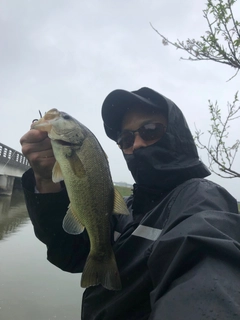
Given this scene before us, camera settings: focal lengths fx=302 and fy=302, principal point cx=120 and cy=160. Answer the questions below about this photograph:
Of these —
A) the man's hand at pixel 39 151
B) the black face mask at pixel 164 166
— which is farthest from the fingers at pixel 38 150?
the black face mask at pixel 164 166

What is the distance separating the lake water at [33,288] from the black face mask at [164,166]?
2.95 m

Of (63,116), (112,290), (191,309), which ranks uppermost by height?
(63,116)

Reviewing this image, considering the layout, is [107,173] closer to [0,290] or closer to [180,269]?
[180,269]

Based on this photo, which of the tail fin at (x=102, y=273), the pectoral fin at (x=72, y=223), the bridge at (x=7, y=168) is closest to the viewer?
the tail fin at (x=102, y=273)

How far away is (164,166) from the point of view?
7.76ft

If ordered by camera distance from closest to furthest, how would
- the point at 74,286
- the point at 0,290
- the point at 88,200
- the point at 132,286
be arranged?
the point at 132,286, the point at 88,200, the point at 0,290, the point at 74,286

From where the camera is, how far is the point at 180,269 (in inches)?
51.2

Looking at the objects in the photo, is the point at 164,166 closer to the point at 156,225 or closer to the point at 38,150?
the point at 156,225

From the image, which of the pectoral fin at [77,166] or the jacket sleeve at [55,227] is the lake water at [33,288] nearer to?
the jacket sleeve at [55,227]

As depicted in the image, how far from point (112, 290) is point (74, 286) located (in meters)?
4.00

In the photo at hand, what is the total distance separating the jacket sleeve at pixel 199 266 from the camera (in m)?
1.10

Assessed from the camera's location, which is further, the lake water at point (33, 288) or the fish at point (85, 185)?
the lake water at point (33, 288)

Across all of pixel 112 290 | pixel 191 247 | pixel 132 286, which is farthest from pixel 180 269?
pixel 112 290

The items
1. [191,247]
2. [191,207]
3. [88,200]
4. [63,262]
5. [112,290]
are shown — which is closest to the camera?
[191,247]
